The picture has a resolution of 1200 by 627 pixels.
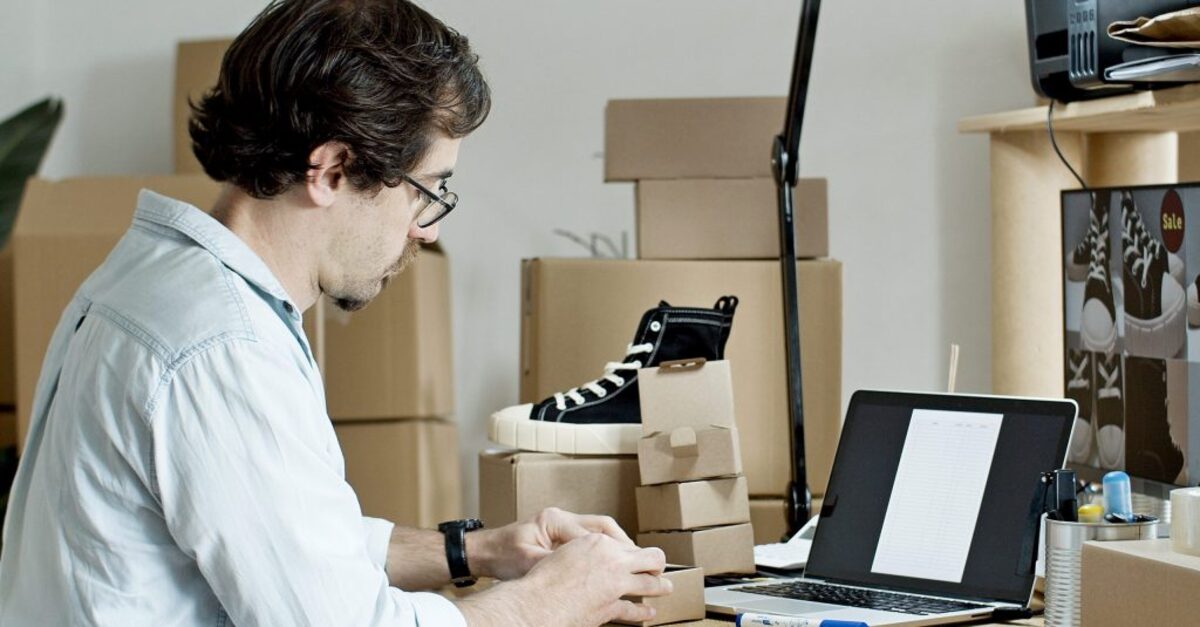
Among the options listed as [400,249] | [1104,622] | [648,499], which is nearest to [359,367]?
[648,499]

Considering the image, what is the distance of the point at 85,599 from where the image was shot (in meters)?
1.00

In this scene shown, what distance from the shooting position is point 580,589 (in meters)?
1.18

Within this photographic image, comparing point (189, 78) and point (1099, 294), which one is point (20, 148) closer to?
point (189, 78)

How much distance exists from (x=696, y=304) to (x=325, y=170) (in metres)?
0.86

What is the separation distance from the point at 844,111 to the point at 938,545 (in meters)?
1.23

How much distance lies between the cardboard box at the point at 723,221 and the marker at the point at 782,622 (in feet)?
2.68

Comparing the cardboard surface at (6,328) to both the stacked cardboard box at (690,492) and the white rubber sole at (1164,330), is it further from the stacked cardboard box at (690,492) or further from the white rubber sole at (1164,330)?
the white rubber sole at (1164,330)

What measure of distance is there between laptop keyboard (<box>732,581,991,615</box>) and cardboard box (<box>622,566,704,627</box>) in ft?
0.31

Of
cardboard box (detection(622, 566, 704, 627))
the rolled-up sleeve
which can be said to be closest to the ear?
the rolled-up sleeve

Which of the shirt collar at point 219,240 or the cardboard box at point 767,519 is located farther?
the cardboard box at point 767,519

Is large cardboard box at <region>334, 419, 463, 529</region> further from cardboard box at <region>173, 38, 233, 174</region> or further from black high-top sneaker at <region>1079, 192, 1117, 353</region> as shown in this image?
black high-top sneaker at <region>1079, 192, 1117, 353</region>

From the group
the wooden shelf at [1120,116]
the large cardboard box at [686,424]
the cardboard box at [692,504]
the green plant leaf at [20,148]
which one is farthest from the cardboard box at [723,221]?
the green plant leaf at [20,148]

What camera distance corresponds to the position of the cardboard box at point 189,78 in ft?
7.75

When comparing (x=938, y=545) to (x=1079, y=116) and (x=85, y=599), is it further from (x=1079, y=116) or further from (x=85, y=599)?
(x=85, y=599)
